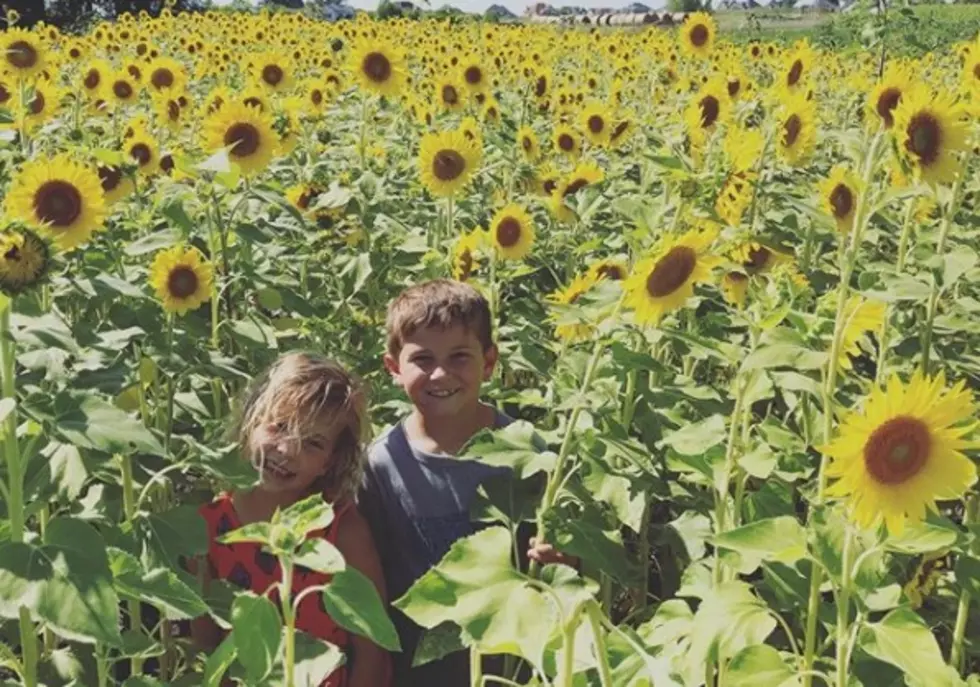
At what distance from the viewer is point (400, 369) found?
2648 mm

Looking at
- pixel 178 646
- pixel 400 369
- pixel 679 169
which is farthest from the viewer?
pixel 400 369

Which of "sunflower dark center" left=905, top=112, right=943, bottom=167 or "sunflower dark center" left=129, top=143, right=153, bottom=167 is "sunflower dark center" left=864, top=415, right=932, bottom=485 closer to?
"sunflower dark center" left=905, top=112, right=943, bottom=167

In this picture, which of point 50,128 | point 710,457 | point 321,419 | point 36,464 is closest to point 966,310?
point 710,457

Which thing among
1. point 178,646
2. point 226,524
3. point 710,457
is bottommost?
point 178,646

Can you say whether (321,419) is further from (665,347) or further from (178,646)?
(665,347)

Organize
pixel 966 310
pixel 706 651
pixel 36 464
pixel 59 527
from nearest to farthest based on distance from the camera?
pixel 59 527 → pixel 706 651 → pixel 36 464 → pixel 966 310

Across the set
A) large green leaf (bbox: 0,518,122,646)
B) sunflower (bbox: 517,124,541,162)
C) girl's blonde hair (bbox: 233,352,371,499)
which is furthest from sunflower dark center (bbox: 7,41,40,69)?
large green leaf (bbox: 0,518,122,646)

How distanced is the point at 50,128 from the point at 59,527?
8.43 ft

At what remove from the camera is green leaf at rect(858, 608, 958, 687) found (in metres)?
1.52

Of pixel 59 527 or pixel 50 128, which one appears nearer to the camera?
pixel 59 527

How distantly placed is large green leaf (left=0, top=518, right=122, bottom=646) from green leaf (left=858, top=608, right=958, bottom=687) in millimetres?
943

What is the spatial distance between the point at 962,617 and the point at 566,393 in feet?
2.77

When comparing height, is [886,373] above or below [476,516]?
above

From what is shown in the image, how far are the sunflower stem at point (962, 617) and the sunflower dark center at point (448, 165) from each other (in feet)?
6.78
